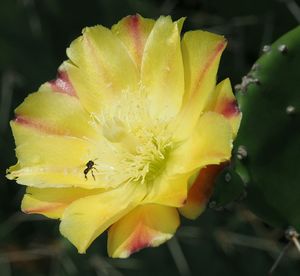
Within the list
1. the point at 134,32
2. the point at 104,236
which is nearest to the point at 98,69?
the point at 134,32

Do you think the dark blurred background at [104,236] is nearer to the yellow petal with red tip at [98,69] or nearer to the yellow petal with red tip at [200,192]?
the yellow petal with red tip at [98,69]

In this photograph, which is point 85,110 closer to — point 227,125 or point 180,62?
point 180,62

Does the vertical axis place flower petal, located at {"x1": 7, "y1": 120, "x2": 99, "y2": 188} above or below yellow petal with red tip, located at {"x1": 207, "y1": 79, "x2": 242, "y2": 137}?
below

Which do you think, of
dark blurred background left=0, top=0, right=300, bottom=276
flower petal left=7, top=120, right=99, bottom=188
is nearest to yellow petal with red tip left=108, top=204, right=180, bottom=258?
flower petal left=7, top=120, right=99, bottom=188

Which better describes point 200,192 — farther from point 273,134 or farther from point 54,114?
point 54,114

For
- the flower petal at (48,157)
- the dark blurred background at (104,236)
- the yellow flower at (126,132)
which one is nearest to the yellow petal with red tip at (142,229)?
the yellow flower at (126,132)

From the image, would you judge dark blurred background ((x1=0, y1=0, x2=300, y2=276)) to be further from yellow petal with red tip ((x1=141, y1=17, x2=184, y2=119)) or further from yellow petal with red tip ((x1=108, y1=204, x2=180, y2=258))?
yellow petal with red tip ((x1=108, y1=204, x2=180, y2=258))
